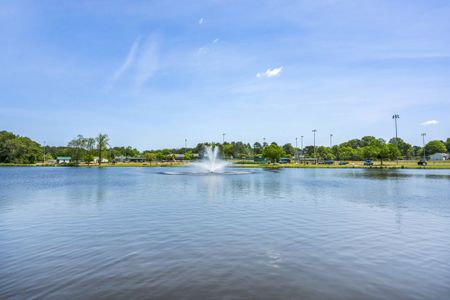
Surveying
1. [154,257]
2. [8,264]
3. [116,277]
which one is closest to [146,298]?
[116,277]

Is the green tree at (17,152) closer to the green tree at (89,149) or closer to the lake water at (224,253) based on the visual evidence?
the green tree at (89,149)

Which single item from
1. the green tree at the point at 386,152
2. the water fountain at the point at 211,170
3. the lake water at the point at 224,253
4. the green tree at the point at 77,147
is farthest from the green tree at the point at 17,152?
the green tree at the point at 386,152

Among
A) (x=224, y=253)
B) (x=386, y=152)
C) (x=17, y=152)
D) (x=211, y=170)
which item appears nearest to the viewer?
(x=224, y=253)

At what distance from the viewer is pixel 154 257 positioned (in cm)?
1286

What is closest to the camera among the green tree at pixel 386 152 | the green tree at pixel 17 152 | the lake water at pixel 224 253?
the lake water at pixel 224 253

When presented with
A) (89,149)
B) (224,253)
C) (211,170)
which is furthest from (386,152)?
(89,149)

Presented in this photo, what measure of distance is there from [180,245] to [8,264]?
6.76 meters

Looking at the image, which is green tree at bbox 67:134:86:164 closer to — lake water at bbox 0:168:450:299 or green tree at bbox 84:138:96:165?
green tree at bbox 84:138:96:165

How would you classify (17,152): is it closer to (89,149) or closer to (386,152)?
(89,149)

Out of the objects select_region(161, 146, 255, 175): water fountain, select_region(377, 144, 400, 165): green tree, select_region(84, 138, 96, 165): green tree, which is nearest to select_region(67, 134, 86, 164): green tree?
select_region(84, 138, 96, 165): green tree

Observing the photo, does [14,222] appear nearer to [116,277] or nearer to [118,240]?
[118,240]

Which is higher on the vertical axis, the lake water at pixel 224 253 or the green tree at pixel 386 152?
the green tree at pixel 386 152

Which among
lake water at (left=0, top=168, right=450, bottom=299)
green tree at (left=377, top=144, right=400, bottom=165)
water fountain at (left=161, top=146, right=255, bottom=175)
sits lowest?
lake water at (left=0, top=168, right=450, bottom=299)

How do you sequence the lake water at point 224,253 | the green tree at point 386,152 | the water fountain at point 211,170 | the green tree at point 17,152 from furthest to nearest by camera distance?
1. the green tree at point 17,152
2. the green tree at point 386,152
3. the water fountain at point 211,170
4. the lake water at point 224,253
